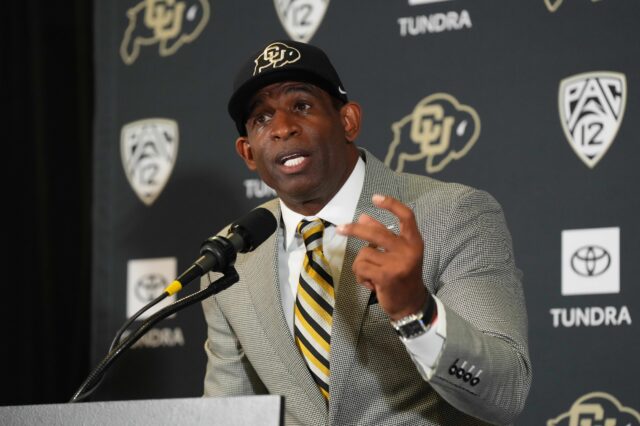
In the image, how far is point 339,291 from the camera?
8.56 feet

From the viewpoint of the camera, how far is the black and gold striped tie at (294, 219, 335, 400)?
8.72 feet

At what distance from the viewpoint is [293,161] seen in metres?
2.70

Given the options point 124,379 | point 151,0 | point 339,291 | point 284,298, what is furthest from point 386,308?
point 151,0

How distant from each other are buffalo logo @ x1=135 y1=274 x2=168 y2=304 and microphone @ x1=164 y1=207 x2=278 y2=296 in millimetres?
1510

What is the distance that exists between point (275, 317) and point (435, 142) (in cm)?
93

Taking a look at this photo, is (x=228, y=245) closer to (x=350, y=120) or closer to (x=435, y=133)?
(x=350, y=120)

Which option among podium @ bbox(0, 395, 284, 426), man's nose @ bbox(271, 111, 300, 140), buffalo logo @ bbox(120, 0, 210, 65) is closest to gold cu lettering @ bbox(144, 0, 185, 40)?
buffalo logo @ bbox(120, 0, 210, 65)

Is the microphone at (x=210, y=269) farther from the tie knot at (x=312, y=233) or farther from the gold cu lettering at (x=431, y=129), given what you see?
the gold cu lettering at (x=431, y=129)

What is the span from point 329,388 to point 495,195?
0.98 m

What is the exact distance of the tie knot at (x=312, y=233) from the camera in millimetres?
2734

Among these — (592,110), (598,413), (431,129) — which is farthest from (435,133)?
(598,413)

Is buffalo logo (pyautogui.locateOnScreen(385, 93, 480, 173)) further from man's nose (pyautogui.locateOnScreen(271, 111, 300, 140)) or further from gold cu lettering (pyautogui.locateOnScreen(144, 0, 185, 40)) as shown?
gold cu lettering (pyautogui.locateOnScreen(144, 0, 185, 40))

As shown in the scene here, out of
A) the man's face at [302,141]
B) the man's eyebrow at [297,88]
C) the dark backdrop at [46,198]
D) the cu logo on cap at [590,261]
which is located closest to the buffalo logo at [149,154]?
the dark backdrop at [46,198]

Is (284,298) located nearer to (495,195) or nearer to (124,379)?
(495,195)
